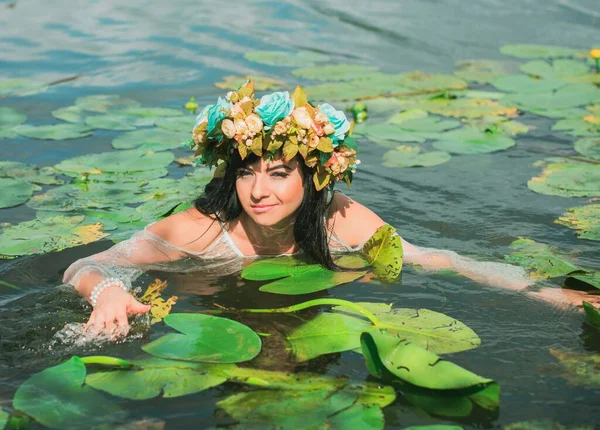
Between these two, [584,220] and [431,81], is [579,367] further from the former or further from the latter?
[431,81]

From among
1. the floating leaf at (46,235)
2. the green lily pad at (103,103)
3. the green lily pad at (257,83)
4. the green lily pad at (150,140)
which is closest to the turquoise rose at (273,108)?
the floating leaf at (46,235)

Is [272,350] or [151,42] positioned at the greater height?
[151,42]

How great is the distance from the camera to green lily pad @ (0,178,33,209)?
534 cm

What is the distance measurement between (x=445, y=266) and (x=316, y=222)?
0.68m

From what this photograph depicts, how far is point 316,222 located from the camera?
4473mm

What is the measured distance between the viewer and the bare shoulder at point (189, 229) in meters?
4.41

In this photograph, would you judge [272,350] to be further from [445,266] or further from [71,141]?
[71,141]

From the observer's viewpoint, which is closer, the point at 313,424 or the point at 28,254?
the point at 313,424

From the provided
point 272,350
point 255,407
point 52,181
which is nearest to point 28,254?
point 52,181

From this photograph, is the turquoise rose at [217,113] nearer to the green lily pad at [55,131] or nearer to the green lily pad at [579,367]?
the green lily pad at [579,367]

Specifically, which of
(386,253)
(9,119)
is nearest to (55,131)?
(9,119)

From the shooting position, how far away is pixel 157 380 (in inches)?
128

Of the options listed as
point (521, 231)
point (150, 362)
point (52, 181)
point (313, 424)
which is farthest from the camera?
point (52, 181)

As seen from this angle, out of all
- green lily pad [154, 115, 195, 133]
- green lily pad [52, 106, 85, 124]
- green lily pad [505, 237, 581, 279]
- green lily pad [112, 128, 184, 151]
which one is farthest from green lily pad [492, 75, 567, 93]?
green lily pad [52, 106, 85, 124]
